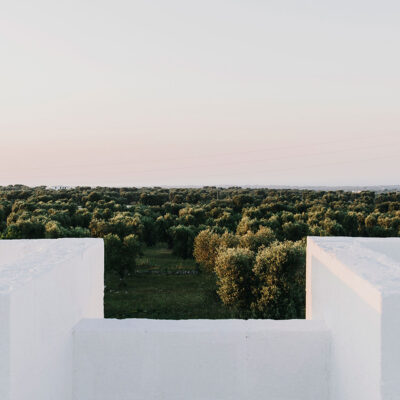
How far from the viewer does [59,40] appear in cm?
1923

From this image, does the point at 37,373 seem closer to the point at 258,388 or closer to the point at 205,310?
the point at 258,388

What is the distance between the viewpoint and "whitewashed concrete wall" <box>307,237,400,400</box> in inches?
95.7

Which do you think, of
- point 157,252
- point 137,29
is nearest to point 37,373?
point 137,29

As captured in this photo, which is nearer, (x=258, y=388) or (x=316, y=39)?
(x=258, y=388)

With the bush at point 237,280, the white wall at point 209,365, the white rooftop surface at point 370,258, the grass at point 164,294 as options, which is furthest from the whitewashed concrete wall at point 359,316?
the grass at point 164,294

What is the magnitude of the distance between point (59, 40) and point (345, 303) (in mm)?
19574

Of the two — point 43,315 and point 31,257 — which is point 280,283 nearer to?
point 31,257

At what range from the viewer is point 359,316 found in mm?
2818

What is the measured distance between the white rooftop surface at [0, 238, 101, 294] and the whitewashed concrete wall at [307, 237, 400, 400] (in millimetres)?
2226

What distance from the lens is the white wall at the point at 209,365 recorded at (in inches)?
139

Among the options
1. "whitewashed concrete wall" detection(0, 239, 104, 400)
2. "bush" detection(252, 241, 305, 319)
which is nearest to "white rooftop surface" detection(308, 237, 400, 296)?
"whitewashed concrete wall" detection(0, 239, 104, 400)

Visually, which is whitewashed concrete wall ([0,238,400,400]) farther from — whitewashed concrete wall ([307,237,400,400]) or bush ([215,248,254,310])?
bush ([215,248,254,310])

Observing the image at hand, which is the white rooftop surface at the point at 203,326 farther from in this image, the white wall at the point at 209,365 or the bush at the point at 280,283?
the bush at the point at 280,283

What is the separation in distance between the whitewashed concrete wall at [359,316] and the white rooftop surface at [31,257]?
2.23 m
